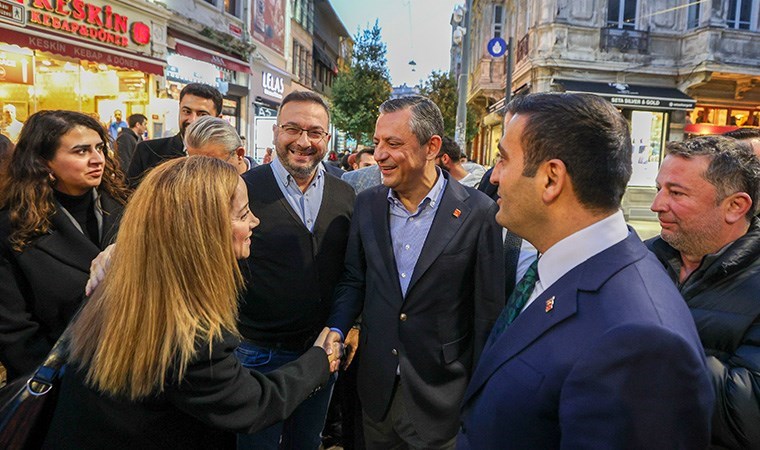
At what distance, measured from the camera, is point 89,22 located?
10.4 meters

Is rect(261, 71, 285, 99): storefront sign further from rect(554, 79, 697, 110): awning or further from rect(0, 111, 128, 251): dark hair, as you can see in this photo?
rect(0, 111, 128, 251): dark hair

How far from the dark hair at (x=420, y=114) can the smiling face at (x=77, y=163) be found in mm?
1533

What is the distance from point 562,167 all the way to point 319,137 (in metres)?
1.78

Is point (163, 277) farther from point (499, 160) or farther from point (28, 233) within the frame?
point (28, 233)

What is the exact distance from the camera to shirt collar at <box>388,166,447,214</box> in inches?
99.3

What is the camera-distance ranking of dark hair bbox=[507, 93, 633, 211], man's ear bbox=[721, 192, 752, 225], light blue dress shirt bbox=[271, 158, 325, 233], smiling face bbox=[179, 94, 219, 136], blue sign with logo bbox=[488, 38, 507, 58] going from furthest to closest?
blue sign with logo bbox=[488, 38, 507, 58]
smiling face bbox=[179, 94, 219, 136]
light blue dress shirt bbox=[271, 158, 325, 233]
man's ear bbox=[721, 192, 752, 225]
dark hair bbox=[507, 93, 633, 211]

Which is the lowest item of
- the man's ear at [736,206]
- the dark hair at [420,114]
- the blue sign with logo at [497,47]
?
the man's ear at [736,206]

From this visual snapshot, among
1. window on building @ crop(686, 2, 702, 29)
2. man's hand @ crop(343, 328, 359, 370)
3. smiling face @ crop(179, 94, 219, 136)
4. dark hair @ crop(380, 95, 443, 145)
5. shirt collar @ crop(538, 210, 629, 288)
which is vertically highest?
window on building @ crop(686, 2, 702, 29)

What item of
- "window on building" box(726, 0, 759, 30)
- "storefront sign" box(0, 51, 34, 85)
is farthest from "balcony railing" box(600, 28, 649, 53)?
"storefront sign" box(0, 51, 34, 85)

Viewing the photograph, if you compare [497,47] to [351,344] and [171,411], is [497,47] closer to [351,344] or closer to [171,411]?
[351,344]

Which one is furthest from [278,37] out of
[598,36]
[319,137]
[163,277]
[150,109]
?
[163,277]

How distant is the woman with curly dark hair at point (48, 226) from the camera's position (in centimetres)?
226

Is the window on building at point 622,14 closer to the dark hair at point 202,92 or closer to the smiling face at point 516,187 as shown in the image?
the dark hair at point 202,92

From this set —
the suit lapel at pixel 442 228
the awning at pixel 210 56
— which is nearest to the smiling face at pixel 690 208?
the suit lapel at pixel 442 228
